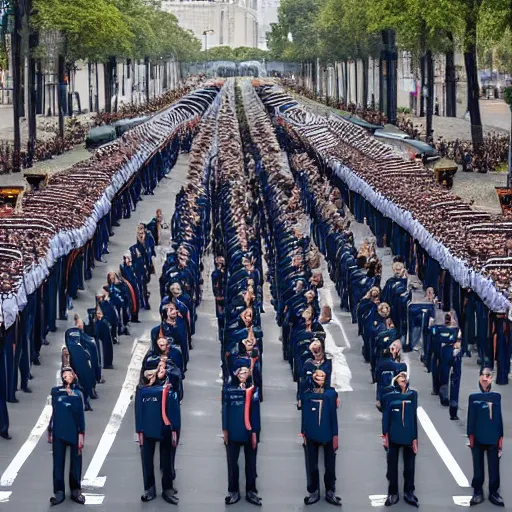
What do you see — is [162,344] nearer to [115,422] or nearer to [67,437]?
[67,437]

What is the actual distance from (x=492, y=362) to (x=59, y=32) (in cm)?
5556

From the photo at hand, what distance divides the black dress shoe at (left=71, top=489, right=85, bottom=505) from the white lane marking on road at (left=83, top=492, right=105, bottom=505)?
55 mm

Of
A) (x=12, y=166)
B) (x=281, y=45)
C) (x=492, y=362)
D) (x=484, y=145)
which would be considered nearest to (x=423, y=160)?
(x=484, y=145)

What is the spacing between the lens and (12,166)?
55812 mm

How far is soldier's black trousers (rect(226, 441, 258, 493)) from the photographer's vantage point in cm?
1811

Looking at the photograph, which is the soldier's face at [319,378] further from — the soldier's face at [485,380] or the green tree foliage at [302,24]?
the green tree foliage at [302,24]

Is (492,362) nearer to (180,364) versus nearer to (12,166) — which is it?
(180,364)

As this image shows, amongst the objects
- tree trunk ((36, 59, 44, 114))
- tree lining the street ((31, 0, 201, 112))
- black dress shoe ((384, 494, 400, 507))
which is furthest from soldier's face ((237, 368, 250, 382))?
tree trunk ((36, 59, 44, 114))

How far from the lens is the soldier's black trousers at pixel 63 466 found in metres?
18.0

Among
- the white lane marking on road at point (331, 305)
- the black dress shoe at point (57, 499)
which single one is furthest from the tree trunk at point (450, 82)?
the black dress shoe at point (57, 499)

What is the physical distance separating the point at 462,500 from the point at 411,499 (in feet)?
1.91

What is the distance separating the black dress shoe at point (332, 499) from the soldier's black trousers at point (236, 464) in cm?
83

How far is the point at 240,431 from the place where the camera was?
18.1 meters

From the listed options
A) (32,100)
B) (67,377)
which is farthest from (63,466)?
(32,100)
